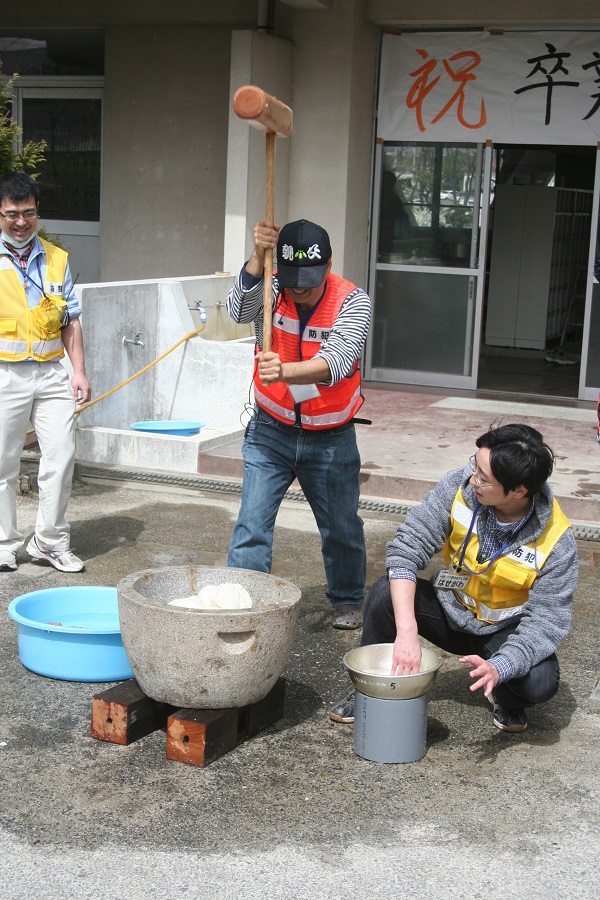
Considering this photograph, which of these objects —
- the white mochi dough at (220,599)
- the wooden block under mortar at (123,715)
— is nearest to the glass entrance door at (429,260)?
the white mochi dough at (220,599)

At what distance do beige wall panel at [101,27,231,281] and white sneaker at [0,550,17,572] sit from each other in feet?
20.2

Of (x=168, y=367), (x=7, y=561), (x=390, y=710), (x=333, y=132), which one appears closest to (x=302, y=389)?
(x=390, y=710)

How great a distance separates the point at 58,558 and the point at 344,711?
219 cm

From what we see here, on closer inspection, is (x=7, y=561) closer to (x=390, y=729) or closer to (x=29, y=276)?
(x=29, y=276)

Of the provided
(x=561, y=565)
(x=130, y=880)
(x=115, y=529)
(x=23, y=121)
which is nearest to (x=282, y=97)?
(x=23, y=121)

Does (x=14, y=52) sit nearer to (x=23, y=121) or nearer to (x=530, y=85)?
(x=23, y=121)

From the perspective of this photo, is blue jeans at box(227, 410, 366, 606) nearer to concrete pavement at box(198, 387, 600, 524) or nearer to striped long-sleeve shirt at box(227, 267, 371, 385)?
striped long-sleeve shirt at box(227, 267, 371, 385)

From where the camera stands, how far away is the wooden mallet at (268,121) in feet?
12.9

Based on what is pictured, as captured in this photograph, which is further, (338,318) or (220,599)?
(338,318)

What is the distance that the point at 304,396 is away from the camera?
4.52 meters

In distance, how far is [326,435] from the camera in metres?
4.71

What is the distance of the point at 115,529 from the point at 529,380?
22.8ft

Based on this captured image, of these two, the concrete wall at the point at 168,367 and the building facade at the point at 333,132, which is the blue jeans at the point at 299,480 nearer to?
the concrete wall at the point at 168,367

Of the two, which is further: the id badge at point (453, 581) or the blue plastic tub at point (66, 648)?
the blue plastic tub at point (66, 648)
